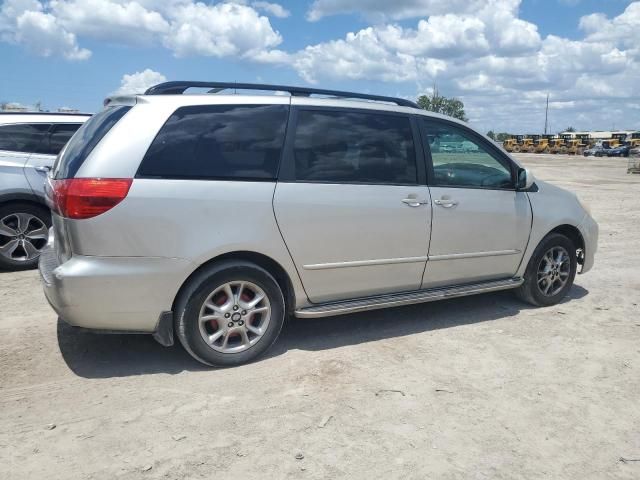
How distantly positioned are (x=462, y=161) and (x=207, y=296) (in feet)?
8.52

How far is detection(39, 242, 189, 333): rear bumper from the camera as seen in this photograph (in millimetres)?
3473

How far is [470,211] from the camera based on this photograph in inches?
188

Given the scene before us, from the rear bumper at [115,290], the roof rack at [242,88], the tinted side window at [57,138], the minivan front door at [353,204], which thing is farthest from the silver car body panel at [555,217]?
the tinted side window at [57,138]

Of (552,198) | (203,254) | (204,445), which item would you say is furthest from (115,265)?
(552,198)

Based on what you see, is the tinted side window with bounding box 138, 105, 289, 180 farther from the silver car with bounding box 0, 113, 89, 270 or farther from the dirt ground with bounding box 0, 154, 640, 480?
the silver car with bounding box 0, 113, 89, 270

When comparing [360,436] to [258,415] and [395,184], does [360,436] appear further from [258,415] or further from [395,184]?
[395,184]

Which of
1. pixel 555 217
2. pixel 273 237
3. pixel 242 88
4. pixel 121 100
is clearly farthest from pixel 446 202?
pixel 121 100

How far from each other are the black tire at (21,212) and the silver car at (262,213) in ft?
8.47

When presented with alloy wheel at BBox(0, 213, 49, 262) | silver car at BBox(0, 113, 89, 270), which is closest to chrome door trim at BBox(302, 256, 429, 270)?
silver car at BBox(0, 113, 89, 270)

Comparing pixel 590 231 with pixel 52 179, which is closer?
pixel 52 179

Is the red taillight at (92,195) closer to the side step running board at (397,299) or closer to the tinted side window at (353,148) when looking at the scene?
the tinted side window at (353,148)

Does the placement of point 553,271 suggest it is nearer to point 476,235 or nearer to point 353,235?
point 476,235

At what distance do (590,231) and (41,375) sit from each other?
5137mm

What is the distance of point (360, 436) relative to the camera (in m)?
3.10
